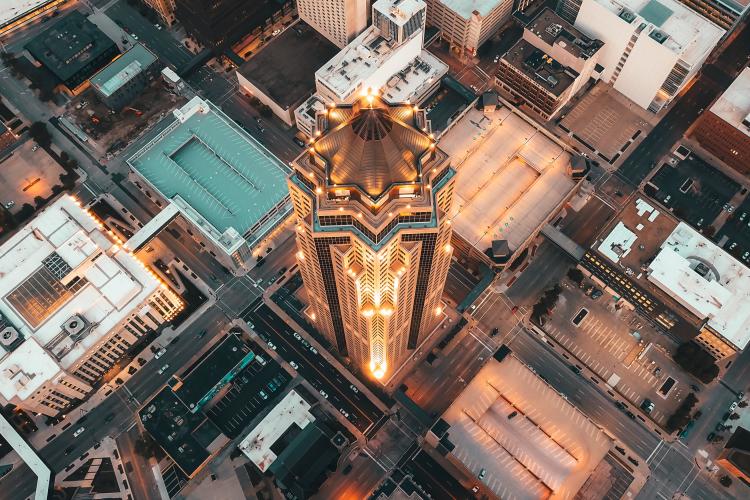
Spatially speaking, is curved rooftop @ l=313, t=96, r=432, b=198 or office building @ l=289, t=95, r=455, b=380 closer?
curved rooftop @ l=313, t=96, r=432, b=198

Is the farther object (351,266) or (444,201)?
(351,266)

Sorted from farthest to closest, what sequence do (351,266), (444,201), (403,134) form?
1. (351,266)
2. (444,201)
3. (403,134)

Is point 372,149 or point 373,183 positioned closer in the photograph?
point 372,149

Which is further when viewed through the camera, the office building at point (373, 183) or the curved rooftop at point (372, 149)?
the office building at point (373, 183)

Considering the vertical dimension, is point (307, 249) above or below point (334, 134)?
below

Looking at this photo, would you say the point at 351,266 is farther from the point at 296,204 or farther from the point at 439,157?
the point at 439,157

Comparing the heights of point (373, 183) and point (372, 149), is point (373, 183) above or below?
below

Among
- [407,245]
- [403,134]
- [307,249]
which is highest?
[403,134]

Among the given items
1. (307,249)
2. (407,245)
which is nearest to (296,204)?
(307,249)
